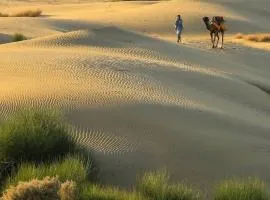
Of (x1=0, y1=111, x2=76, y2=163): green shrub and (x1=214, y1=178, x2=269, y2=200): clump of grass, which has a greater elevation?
(x1=0, y1=111, x2=76, y2=163): green shrub

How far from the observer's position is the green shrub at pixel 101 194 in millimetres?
9398

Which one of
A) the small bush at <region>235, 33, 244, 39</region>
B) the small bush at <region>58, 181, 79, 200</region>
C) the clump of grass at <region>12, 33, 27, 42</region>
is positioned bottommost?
the small bush at <region>235, 33, 244, 39</region>

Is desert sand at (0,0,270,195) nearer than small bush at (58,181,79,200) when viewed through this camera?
No

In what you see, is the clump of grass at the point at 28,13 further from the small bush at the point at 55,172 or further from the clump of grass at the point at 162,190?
the clump of grass at the point at 162,190

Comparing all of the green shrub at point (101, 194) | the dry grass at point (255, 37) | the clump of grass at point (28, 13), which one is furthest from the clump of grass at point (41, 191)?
the clump of grass at point (28, 13)

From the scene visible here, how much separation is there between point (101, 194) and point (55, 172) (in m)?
0.82

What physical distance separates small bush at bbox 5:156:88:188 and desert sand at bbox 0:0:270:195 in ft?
3.73

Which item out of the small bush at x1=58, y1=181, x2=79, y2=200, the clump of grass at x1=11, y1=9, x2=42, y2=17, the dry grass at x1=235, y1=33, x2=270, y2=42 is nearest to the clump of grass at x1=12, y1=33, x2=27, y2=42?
the dry grass at x1=235, y1=33, x2=270, y2=42

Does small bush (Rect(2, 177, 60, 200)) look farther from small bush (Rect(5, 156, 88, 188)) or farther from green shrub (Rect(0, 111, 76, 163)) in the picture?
green shrub (Rect(0, 111, 76, 163))

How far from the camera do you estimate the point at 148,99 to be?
16109mm

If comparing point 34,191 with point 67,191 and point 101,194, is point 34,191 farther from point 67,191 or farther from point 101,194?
point 101,194

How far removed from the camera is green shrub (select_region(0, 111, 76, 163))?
11.0m

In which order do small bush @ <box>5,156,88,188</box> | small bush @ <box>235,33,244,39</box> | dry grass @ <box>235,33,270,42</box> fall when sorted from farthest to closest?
small bush @ <box>235,33,244,39</box>, dry grass @ <box>235,33,270,42</box>, small bush @ <box>5,156,88,188</box>

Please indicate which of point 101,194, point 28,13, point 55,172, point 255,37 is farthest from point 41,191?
point 28,13
